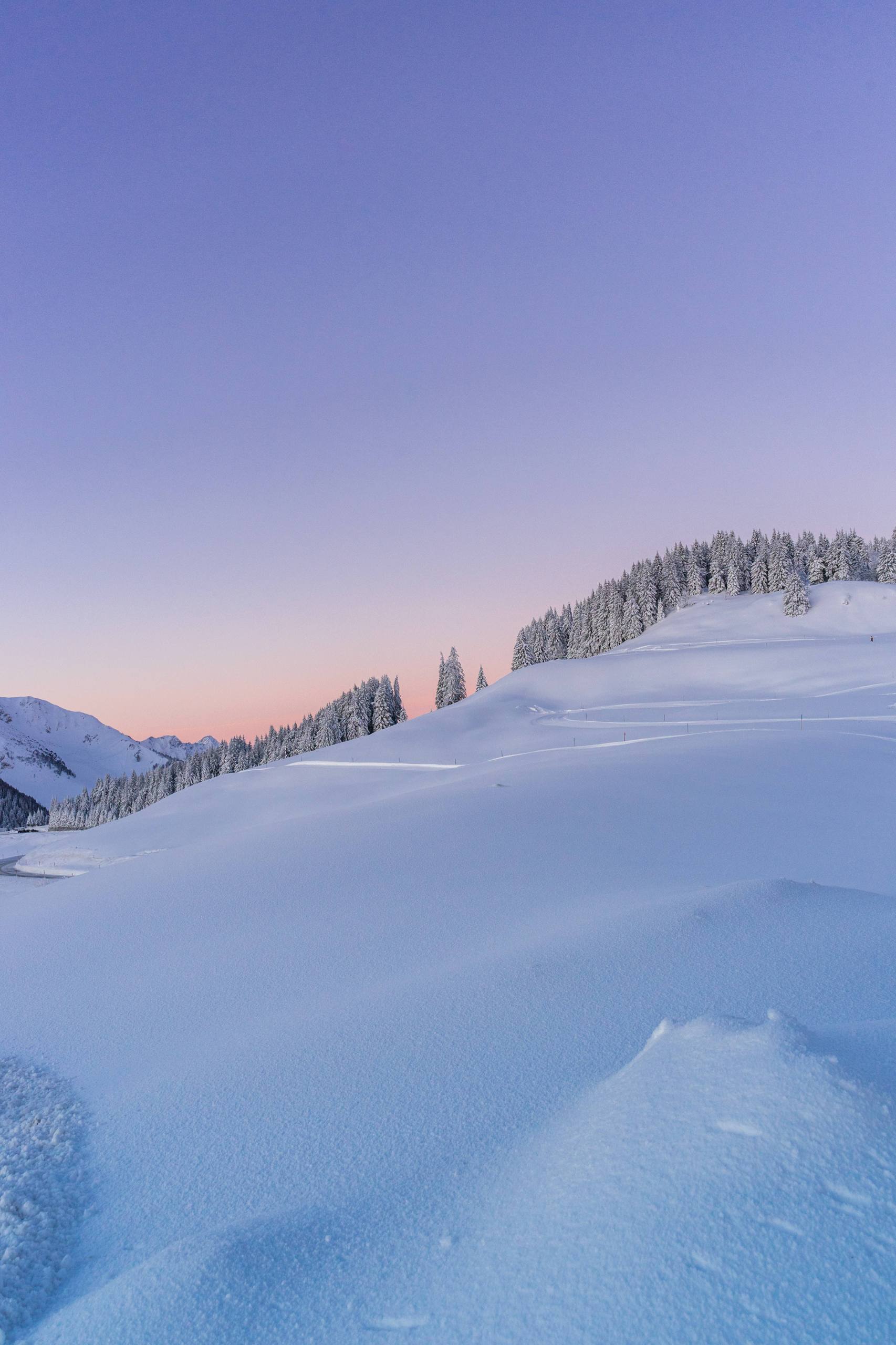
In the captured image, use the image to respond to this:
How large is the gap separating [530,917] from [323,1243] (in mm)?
5023

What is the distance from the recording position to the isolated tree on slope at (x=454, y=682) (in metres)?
76.7

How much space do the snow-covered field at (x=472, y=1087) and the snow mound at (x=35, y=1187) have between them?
29mm

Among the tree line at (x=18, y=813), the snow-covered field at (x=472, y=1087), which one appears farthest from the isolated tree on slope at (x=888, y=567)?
the tree line at (x=18, y=813)

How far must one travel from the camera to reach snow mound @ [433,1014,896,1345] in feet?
6.55

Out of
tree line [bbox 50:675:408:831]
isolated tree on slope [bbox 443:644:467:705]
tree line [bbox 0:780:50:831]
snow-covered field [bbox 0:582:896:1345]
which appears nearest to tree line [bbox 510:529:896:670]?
isolated tree on slope [bbox 443:644:467:705]

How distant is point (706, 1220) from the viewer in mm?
2264

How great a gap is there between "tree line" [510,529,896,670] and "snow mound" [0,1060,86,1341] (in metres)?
79.5

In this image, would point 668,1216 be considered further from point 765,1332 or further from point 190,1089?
point 190,1089

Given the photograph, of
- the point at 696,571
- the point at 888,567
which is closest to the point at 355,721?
the point at 696,571

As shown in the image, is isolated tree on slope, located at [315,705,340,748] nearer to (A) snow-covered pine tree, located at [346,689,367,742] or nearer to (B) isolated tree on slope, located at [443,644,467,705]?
(A) snow-covered pine tree, located at [346,689,367,742]

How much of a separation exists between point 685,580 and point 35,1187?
9689 centimetres

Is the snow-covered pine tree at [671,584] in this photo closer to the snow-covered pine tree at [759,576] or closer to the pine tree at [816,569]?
the snow-covered pine tree at [759,576]

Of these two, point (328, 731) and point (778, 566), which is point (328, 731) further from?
point (778, 566)

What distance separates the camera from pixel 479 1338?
7.06 ft
